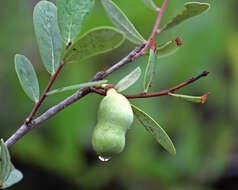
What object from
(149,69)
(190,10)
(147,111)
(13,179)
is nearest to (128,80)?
(149,69)

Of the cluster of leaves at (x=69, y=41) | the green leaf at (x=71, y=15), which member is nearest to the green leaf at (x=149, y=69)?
the cluster of leaves at (x=69, y=41)

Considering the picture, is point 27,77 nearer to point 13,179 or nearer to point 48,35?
point 48,35

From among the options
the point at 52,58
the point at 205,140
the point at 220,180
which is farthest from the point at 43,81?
the point at 52,58

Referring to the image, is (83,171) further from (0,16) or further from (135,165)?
(0,16)

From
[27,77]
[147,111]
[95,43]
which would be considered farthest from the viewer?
[147,111]

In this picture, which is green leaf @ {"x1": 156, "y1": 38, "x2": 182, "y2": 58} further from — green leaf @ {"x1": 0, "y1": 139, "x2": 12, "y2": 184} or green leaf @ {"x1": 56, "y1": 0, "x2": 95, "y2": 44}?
green leaf @ {"x1": 0, "y1": 139, "x2": 12, "y2": 184}

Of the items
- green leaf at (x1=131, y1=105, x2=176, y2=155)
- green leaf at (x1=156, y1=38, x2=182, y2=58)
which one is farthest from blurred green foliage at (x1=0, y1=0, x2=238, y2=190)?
green leaf at (x1=131, y1=105, x2=176, y2=155)
